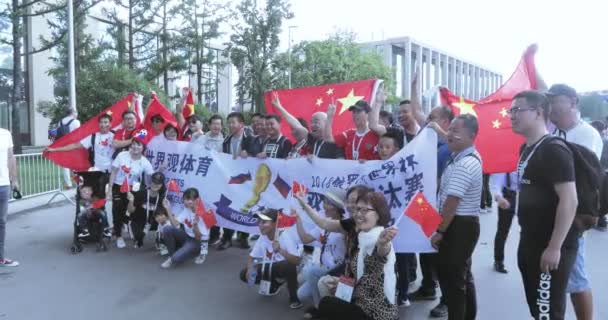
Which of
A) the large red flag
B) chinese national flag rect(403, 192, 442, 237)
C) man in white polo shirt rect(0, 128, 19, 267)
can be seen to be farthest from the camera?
the large red flag

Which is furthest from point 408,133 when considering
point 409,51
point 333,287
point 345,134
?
point 409,51

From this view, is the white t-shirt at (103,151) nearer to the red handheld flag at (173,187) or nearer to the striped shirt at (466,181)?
the red handheld flag at (173,187)

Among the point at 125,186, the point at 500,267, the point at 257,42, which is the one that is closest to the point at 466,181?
the point at 500,267

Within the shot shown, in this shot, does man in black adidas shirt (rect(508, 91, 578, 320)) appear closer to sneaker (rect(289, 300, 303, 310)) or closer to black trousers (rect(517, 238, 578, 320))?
black trousers (rect(517, 238, 578, 320))

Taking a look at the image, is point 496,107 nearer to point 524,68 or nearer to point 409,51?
point 524,68

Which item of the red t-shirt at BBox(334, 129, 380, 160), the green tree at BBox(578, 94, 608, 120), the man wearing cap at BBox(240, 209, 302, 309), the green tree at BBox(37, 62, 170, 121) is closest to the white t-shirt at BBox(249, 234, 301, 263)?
the man wearing cap at BBox(240, 209, 302, 309)

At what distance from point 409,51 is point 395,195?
185 feet

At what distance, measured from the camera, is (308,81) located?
32.8 m

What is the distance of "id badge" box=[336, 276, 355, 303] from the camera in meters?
3.15

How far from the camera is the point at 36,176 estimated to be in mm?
9930

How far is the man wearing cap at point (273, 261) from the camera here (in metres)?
4.13

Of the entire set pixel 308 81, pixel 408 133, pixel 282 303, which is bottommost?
pixel 282 303

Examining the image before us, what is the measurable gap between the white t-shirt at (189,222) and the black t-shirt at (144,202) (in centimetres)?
55

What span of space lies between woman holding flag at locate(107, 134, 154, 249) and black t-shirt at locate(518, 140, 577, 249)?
4863mm
